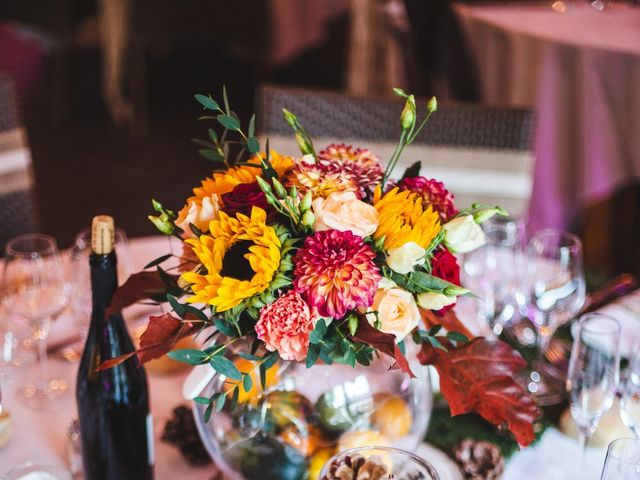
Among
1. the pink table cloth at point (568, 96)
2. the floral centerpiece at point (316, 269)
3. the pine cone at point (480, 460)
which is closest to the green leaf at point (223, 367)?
the floral centerpiece at point (316, 269)

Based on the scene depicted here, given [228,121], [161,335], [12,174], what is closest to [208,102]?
[228,121]

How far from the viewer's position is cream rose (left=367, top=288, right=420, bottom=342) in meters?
0.75

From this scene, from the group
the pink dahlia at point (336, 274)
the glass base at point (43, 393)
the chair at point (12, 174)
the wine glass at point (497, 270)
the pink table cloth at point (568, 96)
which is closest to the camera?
the pink dahlia at point (336, 274)

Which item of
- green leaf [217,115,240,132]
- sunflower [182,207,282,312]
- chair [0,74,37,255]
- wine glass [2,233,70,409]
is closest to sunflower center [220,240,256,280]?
sunflower [182,207,282,312]

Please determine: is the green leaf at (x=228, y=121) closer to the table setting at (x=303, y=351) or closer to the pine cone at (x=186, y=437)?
the table setting at (x=303, y=351)

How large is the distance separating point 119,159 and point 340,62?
139cm

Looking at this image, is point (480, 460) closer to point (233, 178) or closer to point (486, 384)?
point (486, 384)

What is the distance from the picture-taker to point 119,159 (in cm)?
401

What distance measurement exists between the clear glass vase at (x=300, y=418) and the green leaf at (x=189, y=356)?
9 cm

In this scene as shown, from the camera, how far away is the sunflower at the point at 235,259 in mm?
711

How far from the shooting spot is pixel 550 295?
1151 mm

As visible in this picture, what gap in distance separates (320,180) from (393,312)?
0.14 metres

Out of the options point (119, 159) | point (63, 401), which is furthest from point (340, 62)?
point (63, 401)

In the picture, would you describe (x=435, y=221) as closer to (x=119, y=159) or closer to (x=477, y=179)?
(x=477, y=179)
